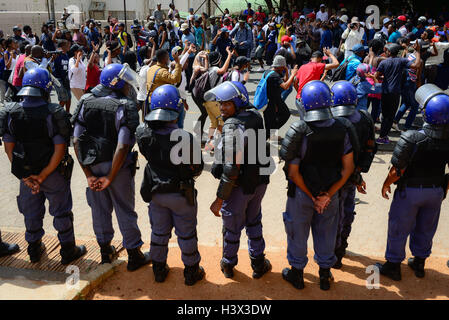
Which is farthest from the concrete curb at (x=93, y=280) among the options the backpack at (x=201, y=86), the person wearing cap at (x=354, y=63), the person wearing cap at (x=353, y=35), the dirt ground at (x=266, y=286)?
the person wearing cap at (x=353, y=35)

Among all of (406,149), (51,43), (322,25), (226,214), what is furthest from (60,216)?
(322,25)

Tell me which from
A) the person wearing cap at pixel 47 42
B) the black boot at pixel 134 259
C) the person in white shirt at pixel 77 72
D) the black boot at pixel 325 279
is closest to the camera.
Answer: the black boot at pixel 325 279

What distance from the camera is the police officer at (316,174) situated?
12.5 ft

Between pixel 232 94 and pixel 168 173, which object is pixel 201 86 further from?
pixel 168 173

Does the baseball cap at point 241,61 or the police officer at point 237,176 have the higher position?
the baseball cap at point 241,61

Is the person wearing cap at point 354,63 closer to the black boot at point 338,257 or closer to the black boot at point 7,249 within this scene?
the black boot at point 338,257

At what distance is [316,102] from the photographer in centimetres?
379

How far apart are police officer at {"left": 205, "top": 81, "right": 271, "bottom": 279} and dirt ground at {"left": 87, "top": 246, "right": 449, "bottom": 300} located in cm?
18

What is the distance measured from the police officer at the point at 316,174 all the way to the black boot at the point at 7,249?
307 centimetres

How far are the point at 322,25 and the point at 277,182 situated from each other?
11617 mm

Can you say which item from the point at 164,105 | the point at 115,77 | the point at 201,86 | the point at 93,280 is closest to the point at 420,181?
the point at 164,105

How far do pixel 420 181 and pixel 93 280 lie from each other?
3.24m

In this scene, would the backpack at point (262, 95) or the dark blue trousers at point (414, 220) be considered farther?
the backpack at point (262, 95)

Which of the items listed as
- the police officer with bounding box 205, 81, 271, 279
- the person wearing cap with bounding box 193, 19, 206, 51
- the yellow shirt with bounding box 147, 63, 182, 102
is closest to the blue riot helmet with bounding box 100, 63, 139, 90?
the police officer with bounding box 205, 81, 271, 279
